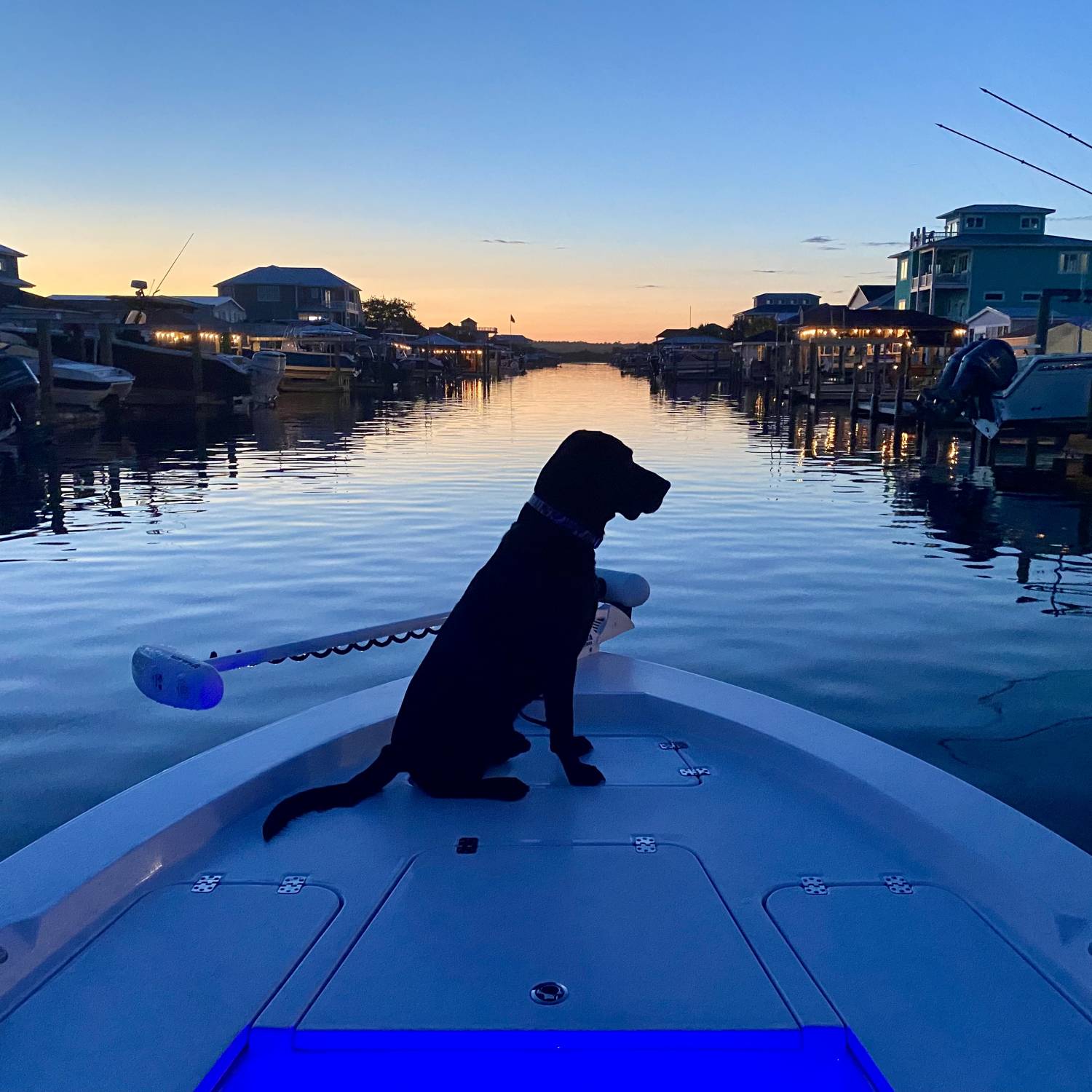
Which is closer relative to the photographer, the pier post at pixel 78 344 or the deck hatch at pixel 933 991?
the deck hatch at pixel 933 991

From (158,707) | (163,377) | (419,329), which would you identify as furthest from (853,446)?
(419,329)

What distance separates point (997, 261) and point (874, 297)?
17.0 meters

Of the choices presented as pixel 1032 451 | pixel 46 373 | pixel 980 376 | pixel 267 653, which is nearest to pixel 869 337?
pixel 980 376

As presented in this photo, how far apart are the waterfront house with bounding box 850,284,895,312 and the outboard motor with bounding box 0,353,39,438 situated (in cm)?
5965

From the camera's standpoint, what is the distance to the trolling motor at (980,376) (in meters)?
18.6

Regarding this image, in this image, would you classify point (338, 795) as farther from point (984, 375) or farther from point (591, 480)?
point (984, 375)

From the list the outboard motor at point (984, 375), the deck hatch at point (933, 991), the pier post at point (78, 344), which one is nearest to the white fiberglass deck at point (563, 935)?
the deck hatch at point (933, 991)

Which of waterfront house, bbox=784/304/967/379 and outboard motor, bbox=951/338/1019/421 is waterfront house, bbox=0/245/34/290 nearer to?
waterfront house, bbox=784/304/967/379

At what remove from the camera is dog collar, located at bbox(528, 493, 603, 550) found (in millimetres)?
3035

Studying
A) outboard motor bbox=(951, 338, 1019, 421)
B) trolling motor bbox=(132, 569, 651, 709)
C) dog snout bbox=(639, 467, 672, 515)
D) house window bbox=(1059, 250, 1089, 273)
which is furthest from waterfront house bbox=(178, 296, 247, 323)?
dog snout bbox=(639, 467, 672, 515)

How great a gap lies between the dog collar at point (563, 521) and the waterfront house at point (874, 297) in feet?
226

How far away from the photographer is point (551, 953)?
6.74 feet

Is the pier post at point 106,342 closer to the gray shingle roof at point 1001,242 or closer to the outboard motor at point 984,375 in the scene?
the outboard motor at point 984,375

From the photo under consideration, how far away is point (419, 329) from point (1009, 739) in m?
112
